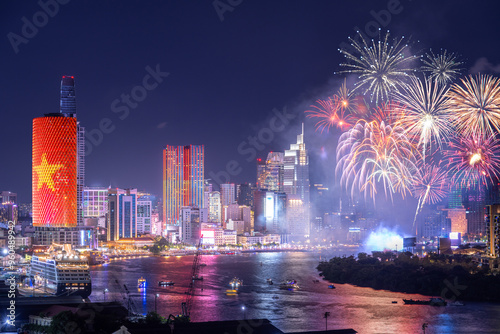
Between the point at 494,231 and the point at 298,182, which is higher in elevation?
the point at 298,182

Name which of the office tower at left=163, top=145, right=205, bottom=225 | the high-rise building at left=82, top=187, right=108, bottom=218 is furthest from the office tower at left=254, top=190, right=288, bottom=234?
the high-rise building at left=82, top=187, right=108, bottom=218

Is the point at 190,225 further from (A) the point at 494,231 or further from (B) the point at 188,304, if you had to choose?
(B) the point at 188,304

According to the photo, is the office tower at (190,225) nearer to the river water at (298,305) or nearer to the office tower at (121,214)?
the office tower at (121,214)

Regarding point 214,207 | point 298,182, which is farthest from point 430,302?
point 214,207

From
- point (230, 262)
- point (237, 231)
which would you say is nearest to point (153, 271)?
point (230, 262)

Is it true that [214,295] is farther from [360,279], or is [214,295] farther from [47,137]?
[47,137]

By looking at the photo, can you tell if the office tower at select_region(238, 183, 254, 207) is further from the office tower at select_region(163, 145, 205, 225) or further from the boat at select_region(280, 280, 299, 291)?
the boat at select_region(280, 280, 299, 291)
